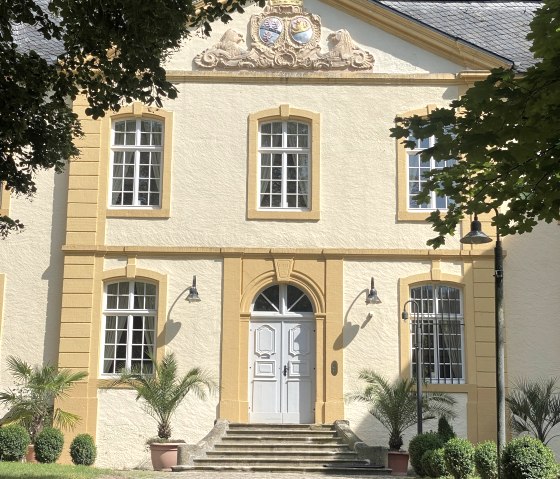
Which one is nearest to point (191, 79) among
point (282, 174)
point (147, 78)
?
point (282, 174)

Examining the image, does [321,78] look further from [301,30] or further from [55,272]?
[55,272]

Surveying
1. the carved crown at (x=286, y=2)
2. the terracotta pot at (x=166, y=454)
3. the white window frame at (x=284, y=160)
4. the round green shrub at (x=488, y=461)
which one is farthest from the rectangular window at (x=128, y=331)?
the round green shrub at (x=488, y=461)

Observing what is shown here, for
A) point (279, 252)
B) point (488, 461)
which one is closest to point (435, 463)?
point (488, 461)

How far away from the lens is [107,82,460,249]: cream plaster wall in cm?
1814

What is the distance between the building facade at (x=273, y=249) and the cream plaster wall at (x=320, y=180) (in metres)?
0.03

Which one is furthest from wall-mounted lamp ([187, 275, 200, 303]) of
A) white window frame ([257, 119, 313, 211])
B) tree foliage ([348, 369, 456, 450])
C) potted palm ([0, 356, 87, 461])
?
tree foliage ([348, 369, 456, 450])

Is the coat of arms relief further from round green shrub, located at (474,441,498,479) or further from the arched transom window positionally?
round green shrub, located at (474,441,498,479)

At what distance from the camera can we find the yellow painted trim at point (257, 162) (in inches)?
716

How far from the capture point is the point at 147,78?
33.8 ft

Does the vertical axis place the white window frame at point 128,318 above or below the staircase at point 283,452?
above

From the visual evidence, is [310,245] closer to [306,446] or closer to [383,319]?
[383,319]

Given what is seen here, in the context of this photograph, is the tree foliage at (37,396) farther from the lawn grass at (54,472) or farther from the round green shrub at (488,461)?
the round green shrub at (488,461)

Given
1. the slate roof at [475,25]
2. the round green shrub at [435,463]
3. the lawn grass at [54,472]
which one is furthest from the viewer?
the slate roof at [475,25]

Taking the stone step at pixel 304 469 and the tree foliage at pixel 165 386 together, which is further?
the tree foliage at pixel 165 386
